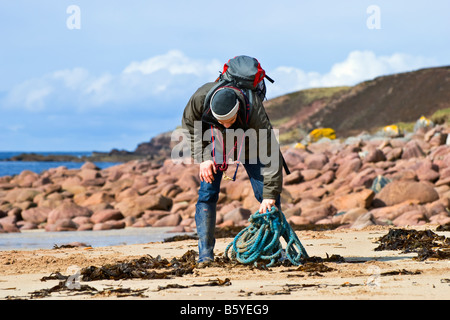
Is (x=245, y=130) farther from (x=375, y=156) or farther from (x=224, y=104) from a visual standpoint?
(x=375, y=156)

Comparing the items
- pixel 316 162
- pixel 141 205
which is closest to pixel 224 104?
pixel 141 205

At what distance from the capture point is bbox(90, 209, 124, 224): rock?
47.0 feet

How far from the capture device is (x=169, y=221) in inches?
544

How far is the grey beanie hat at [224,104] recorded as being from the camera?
504 cm

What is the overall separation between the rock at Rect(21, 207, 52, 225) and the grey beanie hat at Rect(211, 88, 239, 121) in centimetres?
1123

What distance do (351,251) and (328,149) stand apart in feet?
54.5

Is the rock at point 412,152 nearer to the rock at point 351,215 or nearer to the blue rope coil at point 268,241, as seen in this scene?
the rock at point 351,215

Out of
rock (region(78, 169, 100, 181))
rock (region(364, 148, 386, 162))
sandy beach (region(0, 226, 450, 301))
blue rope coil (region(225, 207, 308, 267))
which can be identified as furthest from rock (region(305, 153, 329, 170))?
blue rope coil (region(225, 207, 308, 267))

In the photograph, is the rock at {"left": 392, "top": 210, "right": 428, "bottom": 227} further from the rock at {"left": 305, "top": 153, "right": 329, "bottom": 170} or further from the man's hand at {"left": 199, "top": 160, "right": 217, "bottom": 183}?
the rock at {"left": 305, "top": 153, "right": 329, "bottom": 170}

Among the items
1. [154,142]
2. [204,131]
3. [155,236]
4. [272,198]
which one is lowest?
[155,236]
